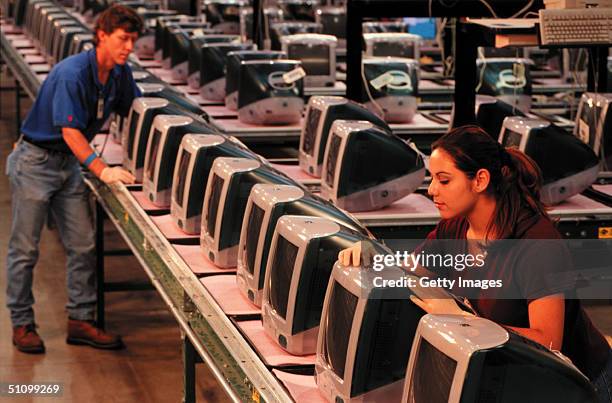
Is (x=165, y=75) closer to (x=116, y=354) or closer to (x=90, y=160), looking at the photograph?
(x=116, y=354)

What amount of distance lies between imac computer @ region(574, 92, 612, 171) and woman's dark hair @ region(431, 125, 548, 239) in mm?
2816

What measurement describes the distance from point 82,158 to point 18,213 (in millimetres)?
497

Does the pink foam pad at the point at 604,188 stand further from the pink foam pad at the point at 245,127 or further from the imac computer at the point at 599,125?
the pink foam pad at the point at 245,127

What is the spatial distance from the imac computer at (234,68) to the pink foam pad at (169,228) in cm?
230

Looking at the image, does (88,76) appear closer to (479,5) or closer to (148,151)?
(148,151)

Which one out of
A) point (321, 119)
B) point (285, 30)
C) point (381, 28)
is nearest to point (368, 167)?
point (321, 119)

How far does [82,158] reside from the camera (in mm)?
5496

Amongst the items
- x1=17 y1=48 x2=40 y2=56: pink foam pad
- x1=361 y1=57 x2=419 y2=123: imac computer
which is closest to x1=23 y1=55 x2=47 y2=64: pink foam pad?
x1=17 y1=48 x2=40 y2=56: pink foam pad

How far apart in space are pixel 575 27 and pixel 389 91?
2175mm

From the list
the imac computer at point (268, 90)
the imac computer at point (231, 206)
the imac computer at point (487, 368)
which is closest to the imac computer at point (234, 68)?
the imac computer at point (268, 90)

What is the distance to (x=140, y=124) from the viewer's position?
5879mm

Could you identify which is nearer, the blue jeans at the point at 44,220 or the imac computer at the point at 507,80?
the blue jeans at the point at 44,220

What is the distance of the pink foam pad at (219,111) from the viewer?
768cm

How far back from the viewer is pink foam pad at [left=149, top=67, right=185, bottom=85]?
8977mm
